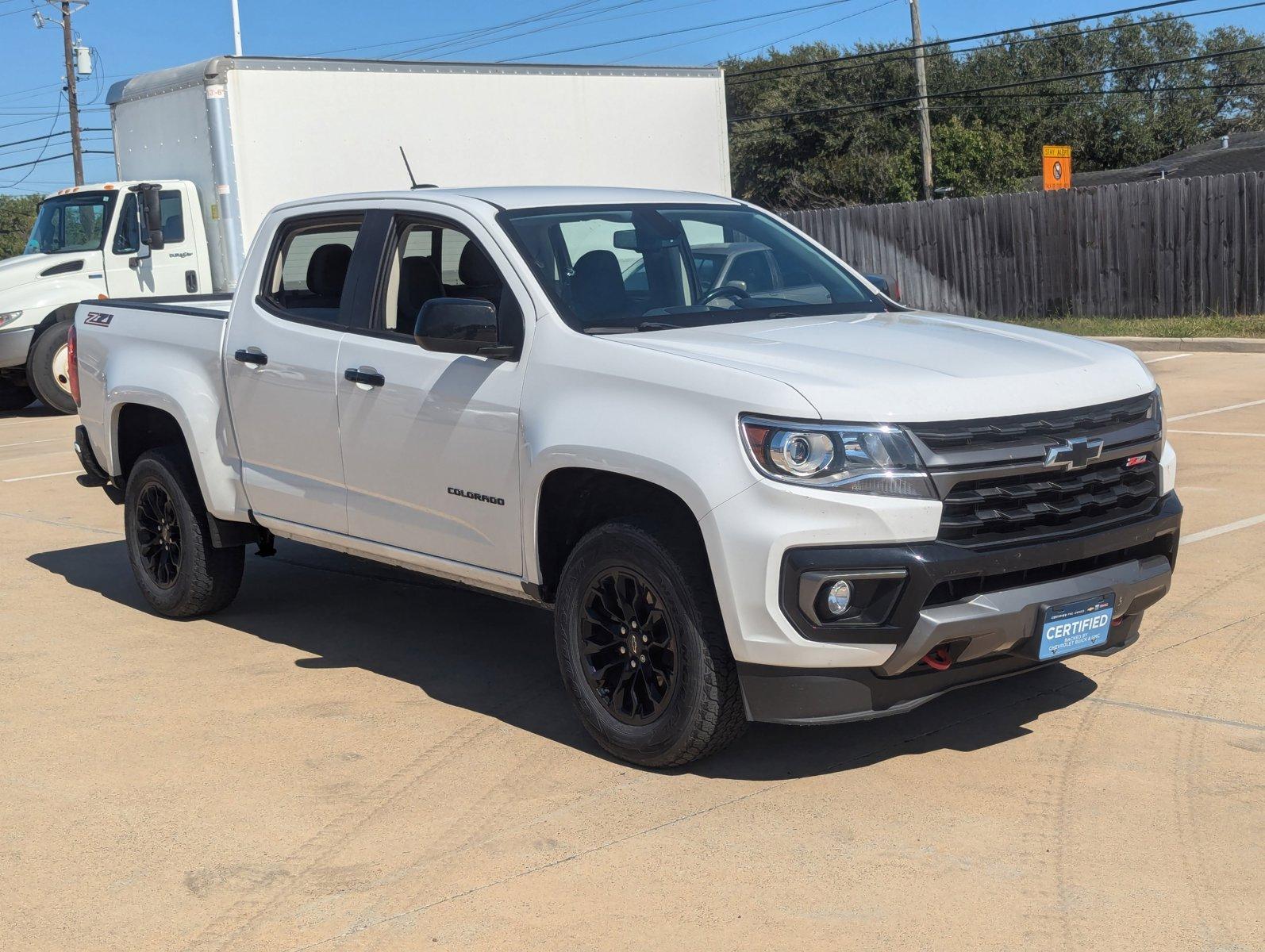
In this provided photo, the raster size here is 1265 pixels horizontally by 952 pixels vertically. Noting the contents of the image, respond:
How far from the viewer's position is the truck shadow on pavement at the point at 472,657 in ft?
16.8

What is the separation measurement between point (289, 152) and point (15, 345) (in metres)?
4.51

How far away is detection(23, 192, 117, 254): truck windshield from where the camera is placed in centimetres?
1694

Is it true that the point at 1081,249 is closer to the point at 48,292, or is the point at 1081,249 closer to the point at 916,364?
the point at 48,292

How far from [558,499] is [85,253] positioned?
13.4 meters

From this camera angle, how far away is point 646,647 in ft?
16.0

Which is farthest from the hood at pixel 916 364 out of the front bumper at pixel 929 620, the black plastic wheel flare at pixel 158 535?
the black plastic wheel flare at pixel 158 535

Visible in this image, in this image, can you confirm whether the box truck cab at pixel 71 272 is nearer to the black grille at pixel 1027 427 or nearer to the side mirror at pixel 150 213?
the side mirror at pixel 150 213

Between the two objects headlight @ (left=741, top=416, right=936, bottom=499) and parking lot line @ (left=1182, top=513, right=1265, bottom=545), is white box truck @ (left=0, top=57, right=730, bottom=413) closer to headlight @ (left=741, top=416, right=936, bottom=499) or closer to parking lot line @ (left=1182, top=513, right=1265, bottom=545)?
parking lot line @ (left=1182, top=513, right=1265, bottom=545)

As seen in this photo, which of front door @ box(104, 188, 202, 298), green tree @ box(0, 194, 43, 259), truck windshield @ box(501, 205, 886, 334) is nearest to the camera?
truck windshield @ box(501, 205, 886, 334)

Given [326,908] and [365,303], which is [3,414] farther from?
[326,908]

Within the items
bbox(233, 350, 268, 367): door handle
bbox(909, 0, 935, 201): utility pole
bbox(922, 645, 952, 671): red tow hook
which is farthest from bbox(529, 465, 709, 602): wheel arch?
bbox(909, 0, 935, 201): utility pole

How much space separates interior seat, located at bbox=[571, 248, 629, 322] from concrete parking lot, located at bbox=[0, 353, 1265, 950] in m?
1.51

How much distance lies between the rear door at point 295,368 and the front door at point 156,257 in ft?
32.4

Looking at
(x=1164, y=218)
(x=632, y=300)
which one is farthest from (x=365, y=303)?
(x=1164, y=218)
